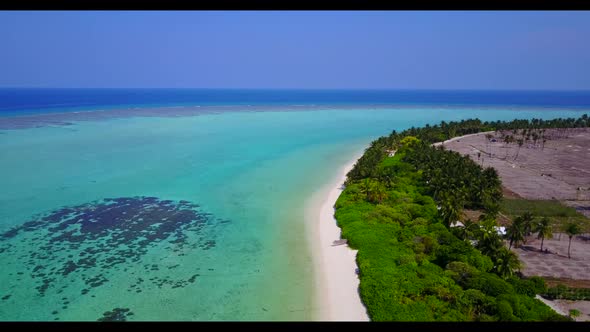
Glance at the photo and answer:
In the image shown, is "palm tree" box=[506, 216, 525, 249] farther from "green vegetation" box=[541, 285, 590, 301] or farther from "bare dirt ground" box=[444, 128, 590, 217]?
"bare dirt ground" box=[444, 128, 590, 217]

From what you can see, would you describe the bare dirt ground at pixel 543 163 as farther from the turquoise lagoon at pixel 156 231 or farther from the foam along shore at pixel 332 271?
the foam along shore at pixel 332 271

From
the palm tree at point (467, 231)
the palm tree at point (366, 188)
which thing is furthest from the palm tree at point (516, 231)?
the palm tree at point (366, 188)

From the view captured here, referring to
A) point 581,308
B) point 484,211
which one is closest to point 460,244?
point 581,308

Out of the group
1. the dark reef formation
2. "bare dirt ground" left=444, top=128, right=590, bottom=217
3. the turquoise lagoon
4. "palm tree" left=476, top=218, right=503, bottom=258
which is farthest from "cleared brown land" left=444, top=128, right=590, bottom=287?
the dark reef formation

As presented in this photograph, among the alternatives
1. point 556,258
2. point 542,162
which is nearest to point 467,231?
point 556,258

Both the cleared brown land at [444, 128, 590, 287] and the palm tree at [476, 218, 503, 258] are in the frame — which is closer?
the palm tree at [476, 218, 503, 258]

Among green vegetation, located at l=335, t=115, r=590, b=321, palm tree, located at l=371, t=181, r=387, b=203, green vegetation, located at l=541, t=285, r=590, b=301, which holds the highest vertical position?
palm tree, located at l=371, t=181, r=387, b=203
